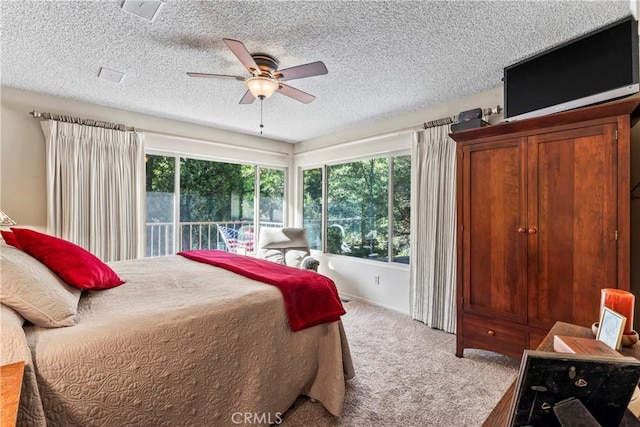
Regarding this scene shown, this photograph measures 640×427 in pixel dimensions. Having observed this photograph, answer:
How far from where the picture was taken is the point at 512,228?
2.24 meters

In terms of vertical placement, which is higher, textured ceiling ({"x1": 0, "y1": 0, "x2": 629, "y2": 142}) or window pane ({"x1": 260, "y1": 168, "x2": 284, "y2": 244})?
textured ceiling ({"x1": 0, "y1": 0, "x2": 629, "y2": 142})

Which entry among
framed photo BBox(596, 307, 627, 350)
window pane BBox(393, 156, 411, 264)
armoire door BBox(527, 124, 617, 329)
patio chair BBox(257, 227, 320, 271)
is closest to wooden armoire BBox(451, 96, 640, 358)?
armoire door BBox(527, 124, 617, 329)

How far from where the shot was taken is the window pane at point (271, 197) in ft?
16.4

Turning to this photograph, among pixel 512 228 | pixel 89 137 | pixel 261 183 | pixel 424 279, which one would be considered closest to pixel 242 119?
pixel 261 183

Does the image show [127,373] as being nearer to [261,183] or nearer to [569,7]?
[569,7]

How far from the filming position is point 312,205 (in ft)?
16.5

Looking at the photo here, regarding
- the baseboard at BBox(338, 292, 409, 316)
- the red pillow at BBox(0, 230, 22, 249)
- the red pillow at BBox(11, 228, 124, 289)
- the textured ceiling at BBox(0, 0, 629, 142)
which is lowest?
the baseboard at BBox(338, 292, 409, 316)

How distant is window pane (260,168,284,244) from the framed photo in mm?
4345

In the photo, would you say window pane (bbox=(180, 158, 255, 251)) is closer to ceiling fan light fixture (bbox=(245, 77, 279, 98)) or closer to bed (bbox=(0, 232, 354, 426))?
bed (bbox=(0, 232, 354, 426))

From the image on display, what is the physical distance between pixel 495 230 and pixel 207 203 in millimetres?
3639

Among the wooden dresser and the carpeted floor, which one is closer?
the wooden dresser

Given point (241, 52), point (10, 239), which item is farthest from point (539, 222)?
point (10, 239)

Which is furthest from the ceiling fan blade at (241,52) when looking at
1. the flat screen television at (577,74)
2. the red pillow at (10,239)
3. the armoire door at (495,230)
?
the flat screen television at (577,74)

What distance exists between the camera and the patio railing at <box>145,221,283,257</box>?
12.7 feet
